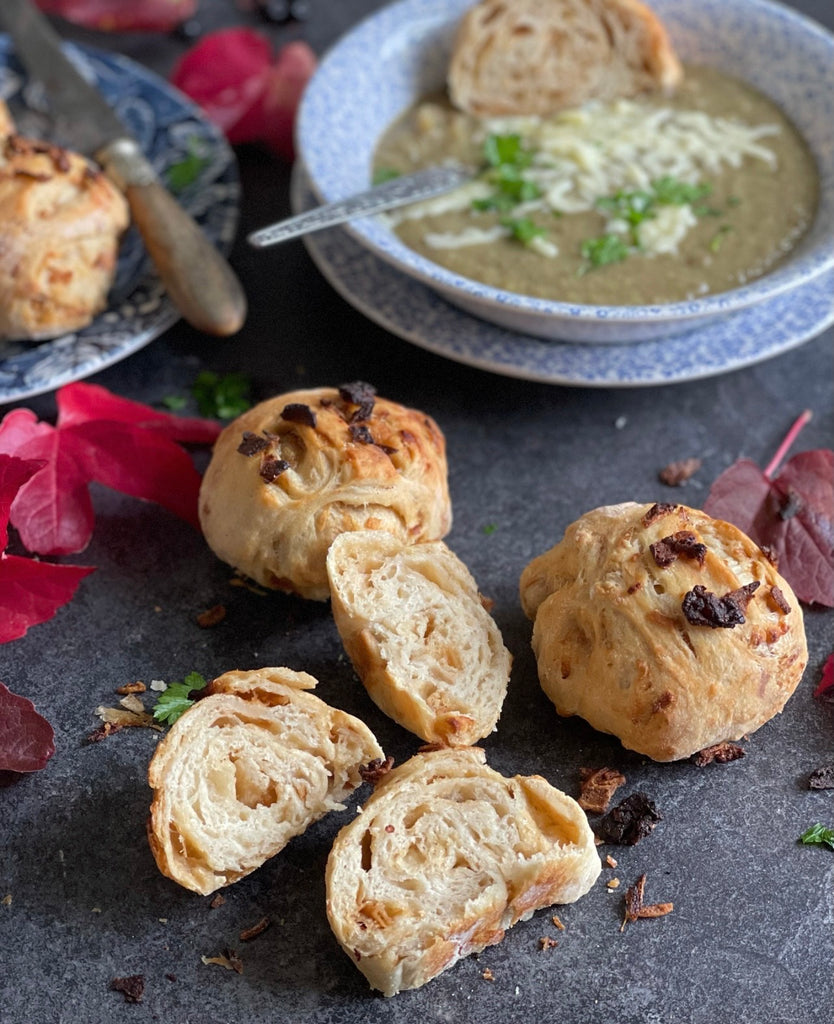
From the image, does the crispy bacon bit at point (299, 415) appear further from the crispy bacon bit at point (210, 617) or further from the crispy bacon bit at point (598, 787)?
the crispy bacon bit at point (598, 787)

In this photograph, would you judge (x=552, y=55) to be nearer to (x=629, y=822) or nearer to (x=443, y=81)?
(x=443, y=81)

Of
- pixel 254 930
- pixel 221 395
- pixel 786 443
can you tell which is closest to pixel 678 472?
pixel 786 443

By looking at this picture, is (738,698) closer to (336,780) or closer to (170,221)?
(336,780)

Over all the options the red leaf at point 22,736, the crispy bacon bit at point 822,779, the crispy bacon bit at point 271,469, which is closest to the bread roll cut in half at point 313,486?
the crispy bacon bit at point 271,469

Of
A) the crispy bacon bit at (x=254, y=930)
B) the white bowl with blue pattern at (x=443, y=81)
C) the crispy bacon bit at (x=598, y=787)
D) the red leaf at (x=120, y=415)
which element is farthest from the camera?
the white bowl with blue pattern at (x=443, y=81)

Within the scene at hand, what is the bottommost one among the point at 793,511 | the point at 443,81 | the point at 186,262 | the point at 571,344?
the point at 793,511

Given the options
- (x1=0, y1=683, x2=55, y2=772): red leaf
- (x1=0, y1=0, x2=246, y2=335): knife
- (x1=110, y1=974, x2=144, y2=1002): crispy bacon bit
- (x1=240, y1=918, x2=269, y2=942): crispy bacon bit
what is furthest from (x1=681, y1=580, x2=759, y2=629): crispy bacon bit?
(x1=0, y1=0, x2=246, y2=335): knife
